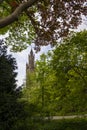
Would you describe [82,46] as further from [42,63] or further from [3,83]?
[3,83]

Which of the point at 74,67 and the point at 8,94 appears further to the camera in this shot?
the point at 74,67

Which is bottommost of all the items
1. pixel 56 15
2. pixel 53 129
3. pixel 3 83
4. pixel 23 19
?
pixel 53 129

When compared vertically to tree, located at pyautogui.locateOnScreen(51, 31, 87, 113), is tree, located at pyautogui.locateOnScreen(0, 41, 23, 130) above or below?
below

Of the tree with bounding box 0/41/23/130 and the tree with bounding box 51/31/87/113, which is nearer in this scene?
the tree with bounding box 0/41/23/130

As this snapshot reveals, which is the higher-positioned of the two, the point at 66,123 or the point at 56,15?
the point at 56,15

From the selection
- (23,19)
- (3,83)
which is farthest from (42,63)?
(3,83)

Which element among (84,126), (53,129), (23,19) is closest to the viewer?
(23,19)

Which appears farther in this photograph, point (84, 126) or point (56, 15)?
point (84, 126)

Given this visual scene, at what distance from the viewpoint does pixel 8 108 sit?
14.2m

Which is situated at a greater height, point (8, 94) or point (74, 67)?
point (74, 67)

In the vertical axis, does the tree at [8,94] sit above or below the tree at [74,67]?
below

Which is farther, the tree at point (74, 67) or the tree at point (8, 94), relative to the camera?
the tree at point (74, 67)

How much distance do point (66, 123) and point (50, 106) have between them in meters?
5.23

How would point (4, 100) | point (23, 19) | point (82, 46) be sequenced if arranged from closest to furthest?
point (4, 100) → point (23, 19) → point (82, 46)
